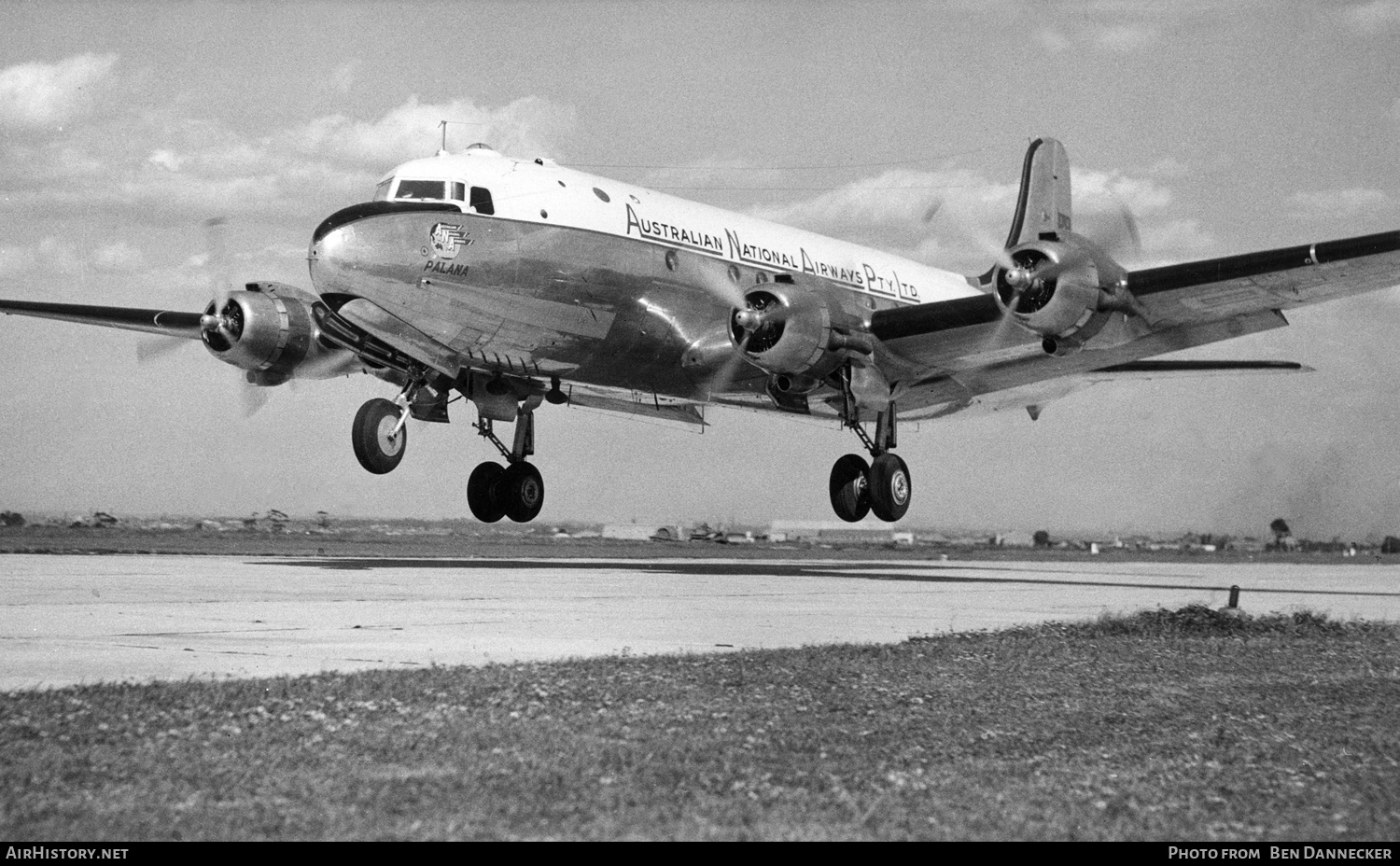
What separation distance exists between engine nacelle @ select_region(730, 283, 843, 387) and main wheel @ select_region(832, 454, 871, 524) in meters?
4.07

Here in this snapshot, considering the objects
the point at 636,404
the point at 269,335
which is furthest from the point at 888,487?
the point at 269,335

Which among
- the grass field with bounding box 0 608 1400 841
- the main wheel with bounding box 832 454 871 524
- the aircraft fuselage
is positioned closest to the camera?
the grass field with bounding box 0 608 1400 841

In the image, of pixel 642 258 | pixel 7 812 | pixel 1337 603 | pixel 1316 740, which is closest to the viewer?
pixel 7 812

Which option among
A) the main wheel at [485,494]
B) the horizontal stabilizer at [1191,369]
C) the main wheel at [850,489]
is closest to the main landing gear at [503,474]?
the main wheel at [485,494]

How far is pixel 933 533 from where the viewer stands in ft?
349

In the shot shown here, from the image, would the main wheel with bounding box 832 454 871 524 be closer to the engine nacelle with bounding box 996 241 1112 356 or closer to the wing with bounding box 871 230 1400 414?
the wing with bounding box 871 230 1400 414

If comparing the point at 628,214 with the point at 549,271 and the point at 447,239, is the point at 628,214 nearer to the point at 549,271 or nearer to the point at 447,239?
the point at 549,271

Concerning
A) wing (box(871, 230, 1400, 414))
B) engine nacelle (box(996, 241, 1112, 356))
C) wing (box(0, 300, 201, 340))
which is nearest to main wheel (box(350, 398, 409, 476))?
wing (box(0, 300, 201, 340))

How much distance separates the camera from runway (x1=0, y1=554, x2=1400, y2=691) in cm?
1063

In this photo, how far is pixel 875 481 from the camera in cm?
2709

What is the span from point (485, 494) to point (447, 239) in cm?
650

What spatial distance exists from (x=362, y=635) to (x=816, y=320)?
44.4 ft
